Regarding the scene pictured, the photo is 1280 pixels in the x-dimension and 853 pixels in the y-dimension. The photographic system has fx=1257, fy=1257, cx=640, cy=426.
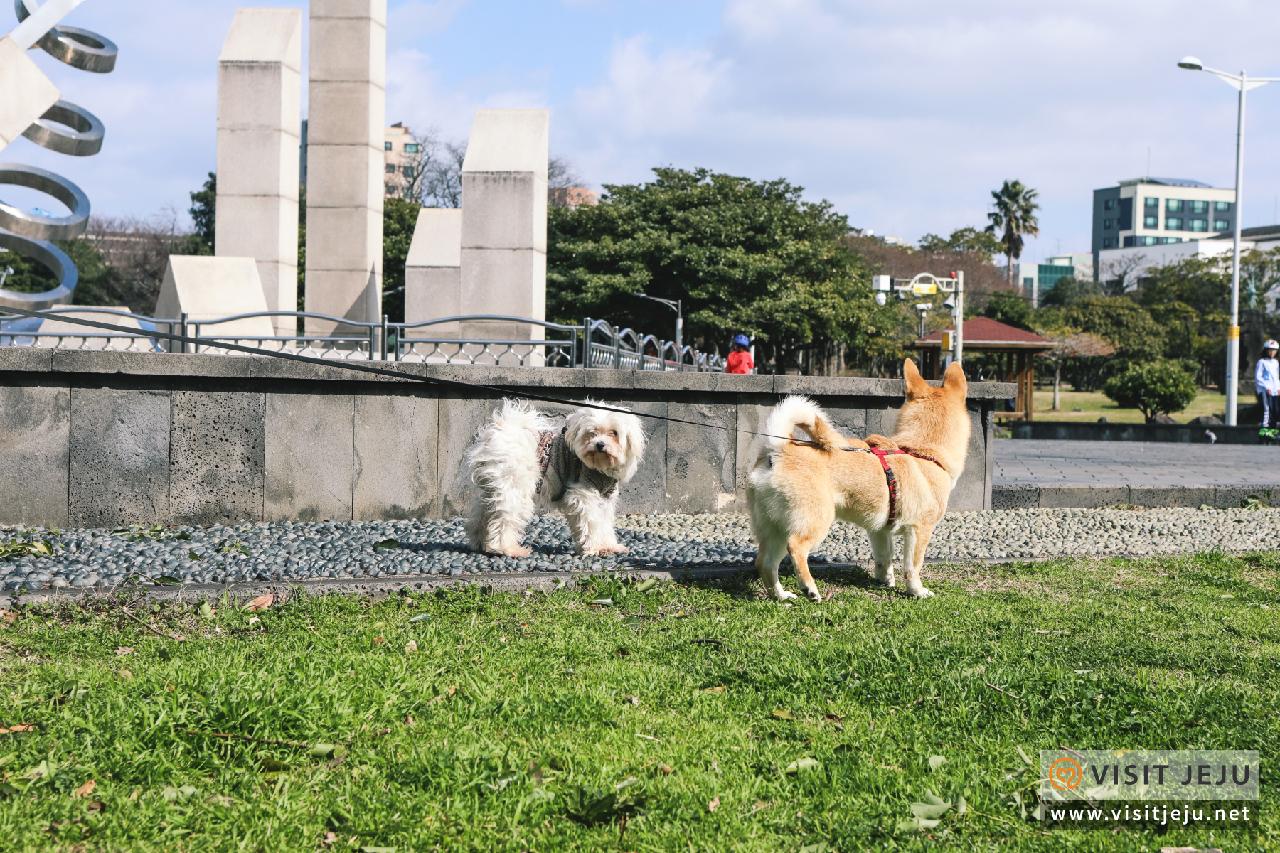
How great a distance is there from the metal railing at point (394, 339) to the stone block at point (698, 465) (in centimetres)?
112

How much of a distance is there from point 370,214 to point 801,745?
1961 cm

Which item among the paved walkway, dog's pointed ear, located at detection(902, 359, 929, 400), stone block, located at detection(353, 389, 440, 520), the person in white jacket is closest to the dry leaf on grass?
stone block, located at detection(353, 389, 440, 520)

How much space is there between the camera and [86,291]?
62.8 m

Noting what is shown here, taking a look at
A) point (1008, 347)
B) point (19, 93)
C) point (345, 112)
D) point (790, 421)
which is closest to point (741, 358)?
point (19, 93)

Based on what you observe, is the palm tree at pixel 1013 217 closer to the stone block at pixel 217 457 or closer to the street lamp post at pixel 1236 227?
the street lamp post at pixel 1236 227

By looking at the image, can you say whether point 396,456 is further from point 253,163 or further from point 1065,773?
point 253,163

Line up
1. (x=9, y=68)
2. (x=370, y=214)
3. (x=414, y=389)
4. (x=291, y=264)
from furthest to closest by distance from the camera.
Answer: (x=370, y=214) → (x=291, y=264) → (x=9, y=68) → (x=414, y=389)

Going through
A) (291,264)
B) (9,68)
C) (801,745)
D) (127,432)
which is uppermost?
(9,68)

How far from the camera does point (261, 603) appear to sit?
6.42 m

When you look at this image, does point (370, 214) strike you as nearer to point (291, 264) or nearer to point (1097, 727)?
point (291, 264)

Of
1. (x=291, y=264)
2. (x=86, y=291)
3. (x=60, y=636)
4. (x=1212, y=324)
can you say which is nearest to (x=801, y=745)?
(x=60, y=636)

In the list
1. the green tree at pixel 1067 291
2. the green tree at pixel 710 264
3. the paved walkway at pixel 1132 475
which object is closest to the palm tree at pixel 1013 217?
the green tree at pixel 1067 291

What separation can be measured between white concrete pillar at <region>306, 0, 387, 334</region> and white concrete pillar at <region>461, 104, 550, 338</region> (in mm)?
5305

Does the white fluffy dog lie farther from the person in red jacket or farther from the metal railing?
the person in red jacket
